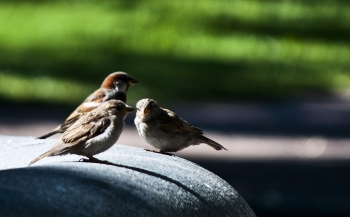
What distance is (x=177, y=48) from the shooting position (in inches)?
827

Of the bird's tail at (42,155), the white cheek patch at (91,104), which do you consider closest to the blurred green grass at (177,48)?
the white cheek patch at (91,104)

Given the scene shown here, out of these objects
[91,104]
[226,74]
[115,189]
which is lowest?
[115,189]

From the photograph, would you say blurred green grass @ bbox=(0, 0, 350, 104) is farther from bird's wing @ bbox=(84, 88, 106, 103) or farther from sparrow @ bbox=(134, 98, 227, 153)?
Result: sparrow @ bbox=(134, 98, 227, 153)

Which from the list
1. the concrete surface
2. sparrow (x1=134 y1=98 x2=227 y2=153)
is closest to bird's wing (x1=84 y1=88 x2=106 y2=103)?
sparrow (x1=134 y1=98 x2=227 y2=153)

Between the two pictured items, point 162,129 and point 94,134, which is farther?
point 162,129

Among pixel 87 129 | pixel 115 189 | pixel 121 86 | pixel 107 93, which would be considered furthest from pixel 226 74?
pixel 115 189

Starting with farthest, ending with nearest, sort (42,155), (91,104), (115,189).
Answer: (91,104)
(42,155)
(115,189)

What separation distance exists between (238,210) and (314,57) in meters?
17.6

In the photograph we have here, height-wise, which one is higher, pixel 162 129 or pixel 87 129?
pixel 162 129

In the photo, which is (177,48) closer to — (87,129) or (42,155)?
(87,129)

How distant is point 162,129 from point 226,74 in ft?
45.1

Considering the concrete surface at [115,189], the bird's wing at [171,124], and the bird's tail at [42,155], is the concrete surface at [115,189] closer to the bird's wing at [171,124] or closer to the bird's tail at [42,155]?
the bird's tail at [42,155]

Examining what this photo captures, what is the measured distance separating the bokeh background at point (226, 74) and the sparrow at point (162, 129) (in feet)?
12.3

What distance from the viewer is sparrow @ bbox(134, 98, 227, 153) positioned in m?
5.25
